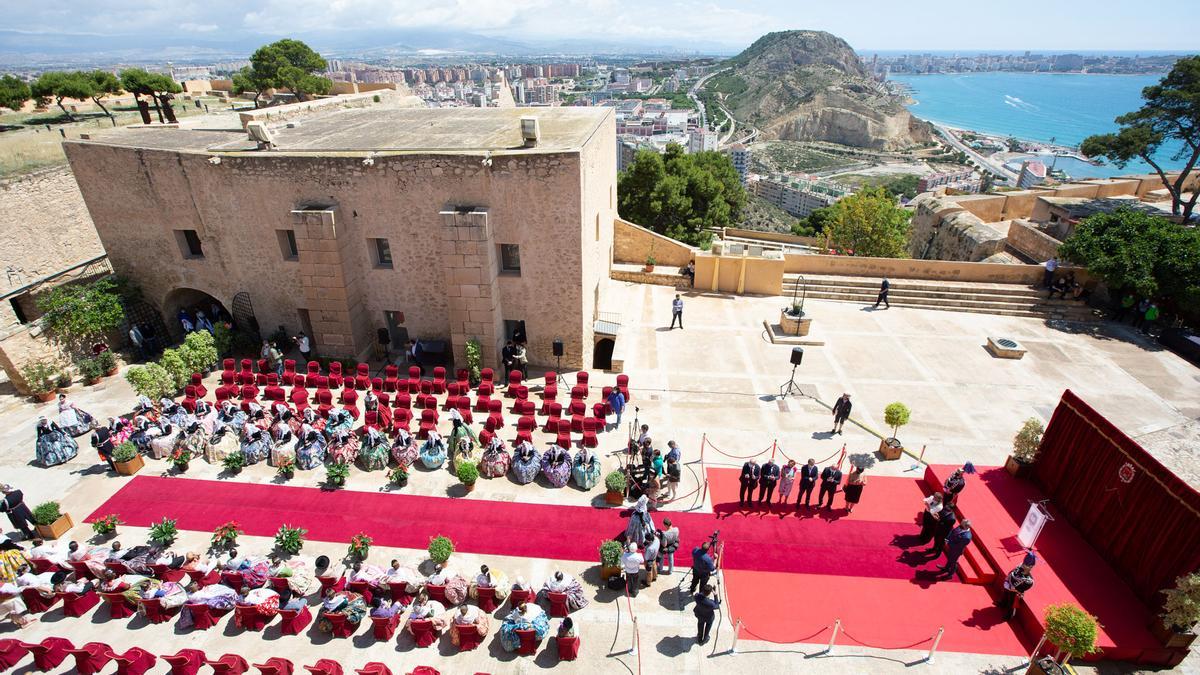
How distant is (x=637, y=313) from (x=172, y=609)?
59.9 feet

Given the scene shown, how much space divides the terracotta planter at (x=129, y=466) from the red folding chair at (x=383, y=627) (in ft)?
30.6

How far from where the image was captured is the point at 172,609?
11125 millimetres

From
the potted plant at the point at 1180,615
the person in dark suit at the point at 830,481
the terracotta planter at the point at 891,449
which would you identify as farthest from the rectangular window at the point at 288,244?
the potted plant at the point at 1180,615

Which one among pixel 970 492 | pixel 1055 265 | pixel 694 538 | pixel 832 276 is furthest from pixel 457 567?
pixel 1055 265

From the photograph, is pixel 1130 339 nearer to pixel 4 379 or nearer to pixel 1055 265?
pixel 1055 265

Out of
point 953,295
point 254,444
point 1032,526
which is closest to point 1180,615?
point 1032,526

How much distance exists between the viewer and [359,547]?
476 inches

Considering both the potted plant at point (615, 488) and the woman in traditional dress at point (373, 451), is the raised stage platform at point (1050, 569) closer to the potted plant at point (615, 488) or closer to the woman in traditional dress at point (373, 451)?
the potted plant at point (615, 488)

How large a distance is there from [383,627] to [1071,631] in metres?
11.9

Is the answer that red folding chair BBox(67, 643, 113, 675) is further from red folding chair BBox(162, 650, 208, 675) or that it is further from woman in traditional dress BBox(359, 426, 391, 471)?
woman in traditional dress BBox(359, 426, 391, 471)

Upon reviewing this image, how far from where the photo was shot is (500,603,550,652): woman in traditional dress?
10.3 metres

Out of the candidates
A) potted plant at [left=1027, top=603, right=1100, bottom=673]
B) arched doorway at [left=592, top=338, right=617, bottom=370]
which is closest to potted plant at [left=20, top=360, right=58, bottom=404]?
arched doorway at [left=592, top=338, right=617, bottom=370]

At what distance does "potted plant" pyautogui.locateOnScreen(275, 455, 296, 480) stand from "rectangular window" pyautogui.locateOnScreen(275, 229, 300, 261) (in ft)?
25.8

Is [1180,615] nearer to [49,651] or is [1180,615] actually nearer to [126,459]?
[49,651]
